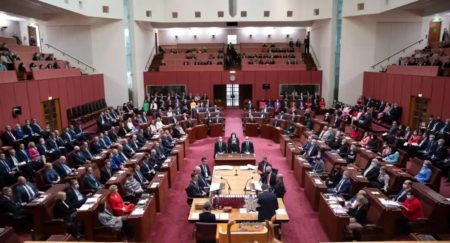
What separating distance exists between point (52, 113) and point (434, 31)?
26.1 m

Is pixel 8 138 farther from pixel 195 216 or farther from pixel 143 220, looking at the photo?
pixel 195 216

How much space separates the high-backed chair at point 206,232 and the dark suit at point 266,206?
3.45ft

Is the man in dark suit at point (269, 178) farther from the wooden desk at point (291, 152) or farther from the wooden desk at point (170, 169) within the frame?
the wooden desk at point (170, 169)

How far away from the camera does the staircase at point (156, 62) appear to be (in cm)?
2777

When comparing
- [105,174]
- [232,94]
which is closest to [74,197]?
[105,174]

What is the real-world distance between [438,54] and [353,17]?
238 inches

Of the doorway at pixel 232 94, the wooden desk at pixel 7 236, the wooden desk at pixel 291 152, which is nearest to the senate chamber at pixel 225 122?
the wooden desk at pixel 7 236

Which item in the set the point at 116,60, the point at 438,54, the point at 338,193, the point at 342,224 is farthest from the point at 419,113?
the point at 116,60

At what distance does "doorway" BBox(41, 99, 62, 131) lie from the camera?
16984 millimetres

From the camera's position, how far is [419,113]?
1719 cm

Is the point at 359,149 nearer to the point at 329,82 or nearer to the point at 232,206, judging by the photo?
the point at 232,206

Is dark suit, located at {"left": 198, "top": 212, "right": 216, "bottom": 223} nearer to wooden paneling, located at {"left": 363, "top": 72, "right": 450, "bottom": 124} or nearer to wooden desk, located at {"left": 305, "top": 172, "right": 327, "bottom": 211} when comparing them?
wooden desk, located at {"left": 305, "top": 172, "right": 327, "bottom": 211}

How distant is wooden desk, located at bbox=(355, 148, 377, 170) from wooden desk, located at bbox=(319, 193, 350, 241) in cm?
324

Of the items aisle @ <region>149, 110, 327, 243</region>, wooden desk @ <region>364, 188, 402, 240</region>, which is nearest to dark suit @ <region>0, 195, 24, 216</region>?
aisle @ <region>149, 110, 327, 243</region>
